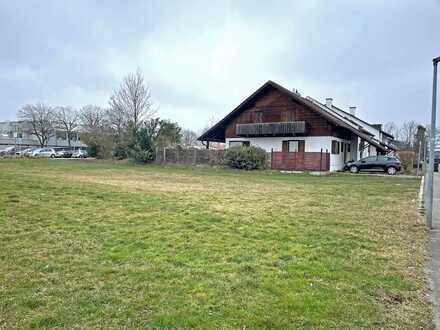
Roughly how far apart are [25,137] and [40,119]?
30.4 ft

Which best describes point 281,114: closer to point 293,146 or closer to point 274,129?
point 274,129

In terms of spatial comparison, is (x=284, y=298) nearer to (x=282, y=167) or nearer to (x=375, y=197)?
(x=375, y=197)

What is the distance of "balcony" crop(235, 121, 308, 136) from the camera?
29062mm

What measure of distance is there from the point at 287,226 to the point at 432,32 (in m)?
10.9

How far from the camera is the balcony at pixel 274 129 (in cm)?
2906

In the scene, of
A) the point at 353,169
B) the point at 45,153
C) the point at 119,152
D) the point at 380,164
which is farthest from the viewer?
the point at 45,153

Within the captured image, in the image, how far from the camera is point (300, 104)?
98.1 ft

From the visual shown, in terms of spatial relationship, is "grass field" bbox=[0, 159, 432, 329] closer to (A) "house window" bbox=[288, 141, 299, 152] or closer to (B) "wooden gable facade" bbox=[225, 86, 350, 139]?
(B) "wooden gable facade" bbox=[225, 86, 350, 139]

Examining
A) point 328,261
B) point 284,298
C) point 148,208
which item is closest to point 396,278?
point 328,261

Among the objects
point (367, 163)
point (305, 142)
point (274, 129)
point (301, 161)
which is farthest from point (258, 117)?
point (367, 163)

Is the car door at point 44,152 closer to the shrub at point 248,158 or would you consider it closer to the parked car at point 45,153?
the parked car at point 45,153

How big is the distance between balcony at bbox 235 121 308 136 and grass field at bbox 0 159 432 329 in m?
21.4

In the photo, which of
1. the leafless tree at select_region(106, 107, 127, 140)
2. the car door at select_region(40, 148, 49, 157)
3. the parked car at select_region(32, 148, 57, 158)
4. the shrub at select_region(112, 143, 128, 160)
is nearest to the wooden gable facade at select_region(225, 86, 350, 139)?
the shrub at select_region(112, 143, 128, 160)

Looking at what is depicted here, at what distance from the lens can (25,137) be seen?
8525cm
